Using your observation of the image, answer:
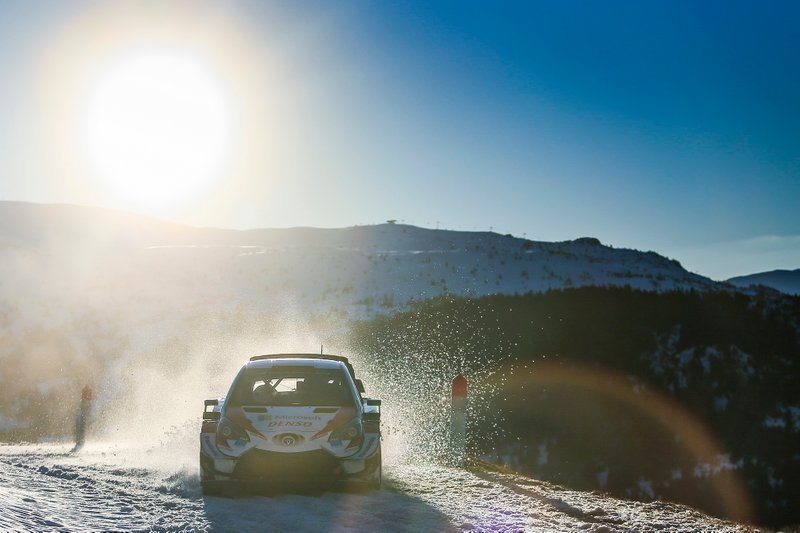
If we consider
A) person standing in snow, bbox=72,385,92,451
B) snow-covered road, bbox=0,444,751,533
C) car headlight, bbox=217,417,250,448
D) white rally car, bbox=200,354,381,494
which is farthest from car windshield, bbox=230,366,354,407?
person standing in snow, bbox=72,385,92,451

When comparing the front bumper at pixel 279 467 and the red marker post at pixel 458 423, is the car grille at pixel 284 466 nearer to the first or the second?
the front bumper at pixel 279 467

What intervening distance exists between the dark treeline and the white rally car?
11.6 metres

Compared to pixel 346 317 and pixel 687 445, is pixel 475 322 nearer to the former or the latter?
pixel 346 317

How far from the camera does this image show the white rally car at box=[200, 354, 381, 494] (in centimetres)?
844

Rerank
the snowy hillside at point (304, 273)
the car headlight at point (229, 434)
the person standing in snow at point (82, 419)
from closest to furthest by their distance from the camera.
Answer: the car headlight at point (229, 434) → the person standing in snow at point (82, 419) → the snowy hillside at point (304, 273)

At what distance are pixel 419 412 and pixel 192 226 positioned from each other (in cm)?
8111

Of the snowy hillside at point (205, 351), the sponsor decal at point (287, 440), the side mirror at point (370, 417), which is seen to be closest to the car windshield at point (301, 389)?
the side mirror at point (370, 417)

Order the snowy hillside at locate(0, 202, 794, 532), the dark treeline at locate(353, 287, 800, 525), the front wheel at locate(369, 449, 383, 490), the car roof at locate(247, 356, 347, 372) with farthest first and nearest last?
the dark treeline at locate(353, 287, 800, 525)
the car roof at locate(247, 356, 347, 372)
the front wheel at locate(369, 449, 383, 490)
the snowy hillside at locate(0, 202, 794, 532)

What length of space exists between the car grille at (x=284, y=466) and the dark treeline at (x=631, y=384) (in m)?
12.0

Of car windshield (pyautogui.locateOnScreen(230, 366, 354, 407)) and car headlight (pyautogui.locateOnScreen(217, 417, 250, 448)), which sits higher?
car windshield (pyautogui.locateOnScreen(230, 366, 354, 407))

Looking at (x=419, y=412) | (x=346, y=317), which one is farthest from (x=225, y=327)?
(x=419, y=412)

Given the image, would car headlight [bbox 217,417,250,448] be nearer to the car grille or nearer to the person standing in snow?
the car grille

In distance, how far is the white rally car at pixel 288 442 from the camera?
27.7ft

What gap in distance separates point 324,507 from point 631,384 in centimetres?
1941
